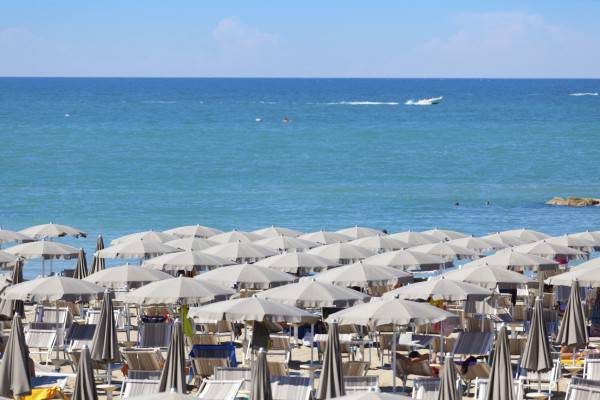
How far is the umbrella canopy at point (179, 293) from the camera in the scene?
1666 cm

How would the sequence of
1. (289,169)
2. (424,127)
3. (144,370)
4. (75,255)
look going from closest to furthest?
(144,370), (75,255), (289,169), (424,127)

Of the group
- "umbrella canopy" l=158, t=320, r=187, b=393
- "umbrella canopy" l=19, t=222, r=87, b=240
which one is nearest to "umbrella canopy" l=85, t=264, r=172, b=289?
"umbrella canopy" l=158, t=320, r=187, b=393

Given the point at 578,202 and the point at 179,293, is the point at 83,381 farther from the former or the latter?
the point at 578,202

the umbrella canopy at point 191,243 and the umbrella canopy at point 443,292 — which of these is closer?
the umbrella canopy at point 443,292

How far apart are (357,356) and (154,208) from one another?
35.4m

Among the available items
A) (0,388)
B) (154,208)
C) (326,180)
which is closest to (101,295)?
(0,388)

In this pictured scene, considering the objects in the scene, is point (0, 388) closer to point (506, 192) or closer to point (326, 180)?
point (506, 192)

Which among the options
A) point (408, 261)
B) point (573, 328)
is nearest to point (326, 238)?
point (408, 261)

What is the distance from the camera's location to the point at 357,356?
1775 centimetres

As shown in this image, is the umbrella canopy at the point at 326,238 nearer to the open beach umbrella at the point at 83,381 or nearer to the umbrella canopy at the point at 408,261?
the umbrella canopy at the point at 408,261

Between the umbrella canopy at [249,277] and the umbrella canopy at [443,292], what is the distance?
221 centimetres

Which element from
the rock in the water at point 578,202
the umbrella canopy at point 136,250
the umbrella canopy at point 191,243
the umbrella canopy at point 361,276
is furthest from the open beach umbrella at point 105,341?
the rock in the water at point 578,202

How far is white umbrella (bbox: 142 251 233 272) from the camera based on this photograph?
20.7m

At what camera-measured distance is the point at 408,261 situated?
69.1 feet
